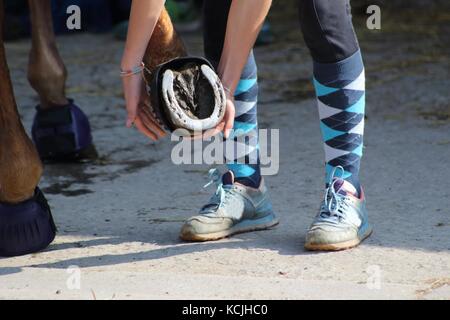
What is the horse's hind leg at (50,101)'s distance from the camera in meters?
3.45

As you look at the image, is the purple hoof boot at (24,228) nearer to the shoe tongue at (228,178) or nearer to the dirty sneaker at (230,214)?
the dirty sneaker at (230,214)

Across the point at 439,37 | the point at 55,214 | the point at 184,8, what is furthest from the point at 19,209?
the point at 184,8

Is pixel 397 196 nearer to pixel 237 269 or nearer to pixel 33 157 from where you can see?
pixel 237 269

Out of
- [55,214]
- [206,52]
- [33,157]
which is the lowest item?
[55,214]

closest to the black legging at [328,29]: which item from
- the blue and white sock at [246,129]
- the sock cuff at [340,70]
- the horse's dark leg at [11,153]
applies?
the sock cuff at [340,70]

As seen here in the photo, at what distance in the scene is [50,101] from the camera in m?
3.51

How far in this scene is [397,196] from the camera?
9.77ft

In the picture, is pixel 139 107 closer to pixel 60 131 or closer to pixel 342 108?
pixel 342 108

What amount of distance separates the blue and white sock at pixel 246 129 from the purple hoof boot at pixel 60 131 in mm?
894

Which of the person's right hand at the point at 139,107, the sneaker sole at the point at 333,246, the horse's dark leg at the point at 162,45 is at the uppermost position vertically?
the horse's dark leg at the point at 162,45

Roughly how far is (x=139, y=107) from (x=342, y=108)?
1.64 feet

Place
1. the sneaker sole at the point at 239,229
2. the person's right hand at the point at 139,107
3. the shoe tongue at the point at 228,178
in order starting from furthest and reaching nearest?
the shoe tongue at the point at 228,178 < the sneaker sole at the point at 239,229 < the person's right hand at the point at 139,107

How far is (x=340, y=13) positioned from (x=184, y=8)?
12.4ft

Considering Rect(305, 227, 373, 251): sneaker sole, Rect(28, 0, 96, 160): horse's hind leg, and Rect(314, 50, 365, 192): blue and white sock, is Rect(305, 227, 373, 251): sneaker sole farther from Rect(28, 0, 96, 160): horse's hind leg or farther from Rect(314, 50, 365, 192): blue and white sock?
Rect(28, 0, 96, 160): horse's hind leg
